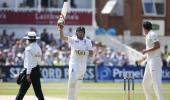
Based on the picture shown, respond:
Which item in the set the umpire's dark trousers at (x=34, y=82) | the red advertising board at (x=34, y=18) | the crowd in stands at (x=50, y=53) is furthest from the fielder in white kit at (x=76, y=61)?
the red advertising board at (x=34, y=18)

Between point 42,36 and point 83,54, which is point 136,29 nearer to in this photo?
point 42,36

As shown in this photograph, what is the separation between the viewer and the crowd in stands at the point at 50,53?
125 ft

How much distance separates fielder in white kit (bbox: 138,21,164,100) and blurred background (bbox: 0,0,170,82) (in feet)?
55.0

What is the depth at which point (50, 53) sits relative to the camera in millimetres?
38406

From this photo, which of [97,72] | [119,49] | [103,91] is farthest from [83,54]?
[119,49]

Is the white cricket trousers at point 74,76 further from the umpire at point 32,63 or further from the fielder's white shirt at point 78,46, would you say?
the umpire at point 32,63

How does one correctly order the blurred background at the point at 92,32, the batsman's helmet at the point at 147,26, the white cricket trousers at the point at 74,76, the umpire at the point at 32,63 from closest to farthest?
1. the white cricket trousers at the point at 74,76
2. the umpire at the point at 32,63
3. the batsman's helmet at the point at 147,26
4. the blurred background at the point at 92,32

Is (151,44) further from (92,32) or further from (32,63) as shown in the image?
(92,32)

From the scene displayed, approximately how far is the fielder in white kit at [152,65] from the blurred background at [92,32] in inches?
660

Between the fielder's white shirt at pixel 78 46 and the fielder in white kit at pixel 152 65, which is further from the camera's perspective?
the fielder in white kit at pixel 152 65

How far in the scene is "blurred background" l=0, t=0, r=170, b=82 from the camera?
37.4m

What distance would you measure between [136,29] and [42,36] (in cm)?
1028

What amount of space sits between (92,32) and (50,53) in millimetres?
8139

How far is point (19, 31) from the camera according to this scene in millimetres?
45656
